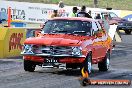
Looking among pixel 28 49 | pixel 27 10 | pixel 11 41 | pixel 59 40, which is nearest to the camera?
pixel 59 40

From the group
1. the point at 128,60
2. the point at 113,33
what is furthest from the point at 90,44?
the point at 113,33

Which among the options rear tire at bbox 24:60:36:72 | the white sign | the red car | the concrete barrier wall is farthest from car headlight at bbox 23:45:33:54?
the white sign

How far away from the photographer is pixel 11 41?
66.5ft

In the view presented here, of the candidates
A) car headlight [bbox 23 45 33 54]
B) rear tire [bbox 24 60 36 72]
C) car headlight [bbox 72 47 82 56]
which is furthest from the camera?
rear tire [bbox 24 60 36 72]

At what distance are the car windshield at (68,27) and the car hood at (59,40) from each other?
377 mm

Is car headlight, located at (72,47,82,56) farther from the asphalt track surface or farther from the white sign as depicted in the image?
the white sign

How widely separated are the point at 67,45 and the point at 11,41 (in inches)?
261

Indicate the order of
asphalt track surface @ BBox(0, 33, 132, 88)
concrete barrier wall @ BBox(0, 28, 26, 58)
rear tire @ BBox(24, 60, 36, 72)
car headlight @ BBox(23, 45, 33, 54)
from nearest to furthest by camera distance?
asphalt track surface @ BBox(0, 33, 132, 88)
car headlight @ BBox(23, 45, 33, 54)
rear tire @ BBox(24, 60, 36, 72)
concrete barrier wall @ BBox(0, 28, 26, 58)

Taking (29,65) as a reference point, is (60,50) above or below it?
above

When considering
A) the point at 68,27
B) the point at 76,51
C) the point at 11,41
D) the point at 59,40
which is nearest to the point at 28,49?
the point at 59,40

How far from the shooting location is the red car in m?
14.0

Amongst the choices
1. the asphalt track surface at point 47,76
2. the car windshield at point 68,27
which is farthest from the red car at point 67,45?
the asphalt track surface at point 47,76

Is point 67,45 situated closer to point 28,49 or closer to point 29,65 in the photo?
point 28,49

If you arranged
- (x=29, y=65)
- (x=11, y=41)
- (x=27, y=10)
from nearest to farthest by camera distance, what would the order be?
(x=29, y=65), (x=11, y=41), (x=27, y=10)
